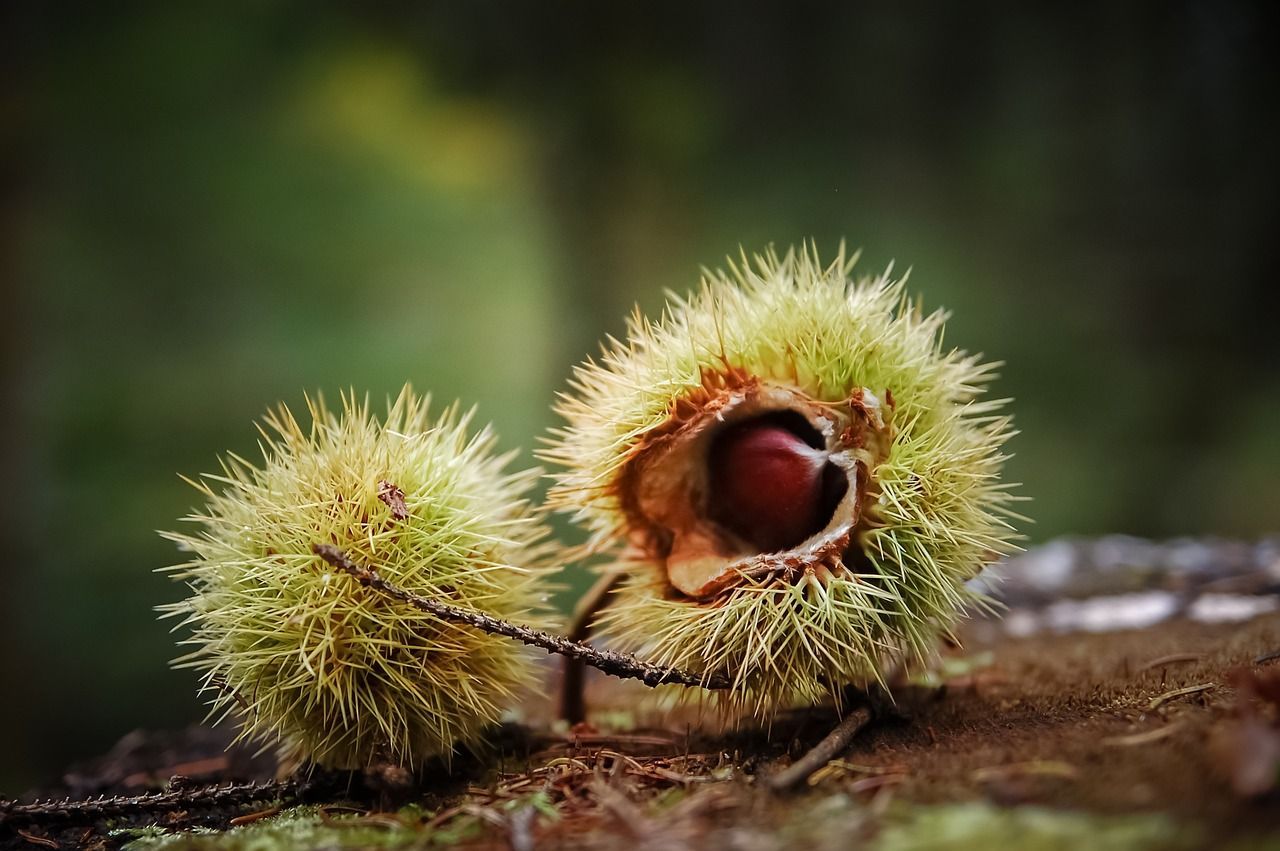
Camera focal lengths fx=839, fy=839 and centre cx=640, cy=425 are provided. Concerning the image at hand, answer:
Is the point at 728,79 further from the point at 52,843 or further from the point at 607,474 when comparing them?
the point at 52,843

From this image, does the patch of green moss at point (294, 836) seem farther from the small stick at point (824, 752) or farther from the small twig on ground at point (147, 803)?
the small stick at point (824, 752)

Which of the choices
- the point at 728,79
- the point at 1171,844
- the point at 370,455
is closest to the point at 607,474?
the point at 370,455

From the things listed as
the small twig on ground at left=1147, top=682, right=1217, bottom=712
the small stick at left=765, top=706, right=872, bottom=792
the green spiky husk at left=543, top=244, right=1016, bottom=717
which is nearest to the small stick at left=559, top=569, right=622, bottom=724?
the green spiky husk at left=543, top=244, right=1016, bottom=717

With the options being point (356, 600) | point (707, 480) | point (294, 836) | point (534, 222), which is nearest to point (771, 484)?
point (707, 480)

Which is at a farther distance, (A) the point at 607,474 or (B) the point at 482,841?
(A) the point at 607,474

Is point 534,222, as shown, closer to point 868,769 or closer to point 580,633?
point 580,633
